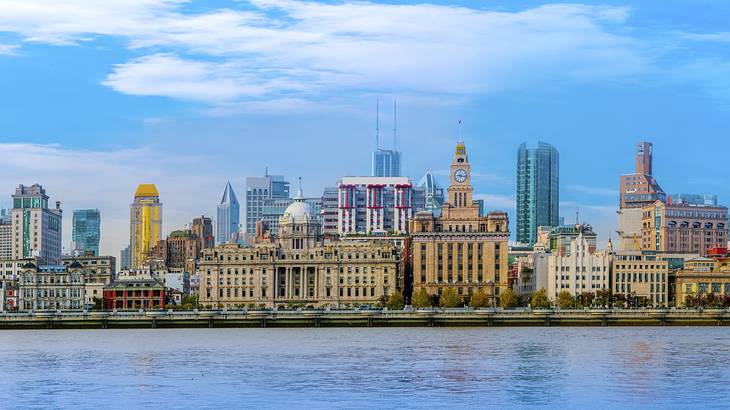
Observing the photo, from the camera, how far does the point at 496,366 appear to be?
110 m

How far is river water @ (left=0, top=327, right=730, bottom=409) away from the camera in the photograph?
8575 centimetres

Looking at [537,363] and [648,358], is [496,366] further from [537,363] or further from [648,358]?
[648,358]

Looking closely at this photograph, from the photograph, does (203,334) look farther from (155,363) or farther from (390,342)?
(155,363)

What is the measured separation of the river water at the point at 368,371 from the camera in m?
85.8

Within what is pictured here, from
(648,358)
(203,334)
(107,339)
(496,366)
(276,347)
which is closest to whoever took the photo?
(496,366)

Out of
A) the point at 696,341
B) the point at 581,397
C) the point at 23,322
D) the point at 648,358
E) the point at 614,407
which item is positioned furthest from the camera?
the point at 23,322

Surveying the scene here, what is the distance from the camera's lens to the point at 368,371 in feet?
342

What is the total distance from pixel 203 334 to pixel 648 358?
6608cm

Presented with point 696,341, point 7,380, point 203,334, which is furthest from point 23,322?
point 7,380

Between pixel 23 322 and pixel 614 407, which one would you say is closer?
pixel 614 407

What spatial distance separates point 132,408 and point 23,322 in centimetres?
11993

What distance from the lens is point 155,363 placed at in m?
114

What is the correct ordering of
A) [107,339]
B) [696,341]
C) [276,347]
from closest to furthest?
[276,347]
[696,341]
[107,339]

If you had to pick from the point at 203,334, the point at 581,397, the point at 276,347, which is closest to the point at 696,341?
the point at 276,347
